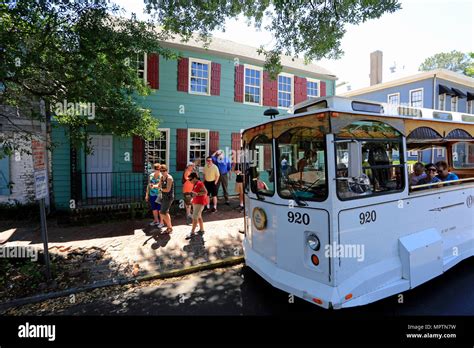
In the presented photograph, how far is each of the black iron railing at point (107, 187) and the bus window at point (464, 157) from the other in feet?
30.0

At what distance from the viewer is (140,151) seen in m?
10.1

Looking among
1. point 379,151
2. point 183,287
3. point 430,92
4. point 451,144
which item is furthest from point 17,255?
point 430,92

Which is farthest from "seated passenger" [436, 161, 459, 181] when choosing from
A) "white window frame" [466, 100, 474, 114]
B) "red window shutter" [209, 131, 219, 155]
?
"white window frame" [466, 100, 474, 114]

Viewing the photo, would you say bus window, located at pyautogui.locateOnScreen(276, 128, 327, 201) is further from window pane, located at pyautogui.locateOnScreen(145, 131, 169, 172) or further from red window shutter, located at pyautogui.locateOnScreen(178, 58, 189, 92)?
red window shutter, located at pyautogui.locateOnScreen(178, 58, 189, 92)

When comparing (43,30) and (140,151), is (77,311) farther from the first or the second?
(140,151)

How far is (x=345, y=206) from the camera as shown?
2938 millimetres

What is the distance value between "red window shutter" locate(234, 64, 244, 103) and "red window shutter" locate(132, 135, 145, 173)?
4.73 meters

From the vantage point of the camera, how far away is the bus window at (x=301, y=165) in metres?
3.11

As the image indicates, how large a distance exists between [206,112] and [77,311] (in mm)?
9031

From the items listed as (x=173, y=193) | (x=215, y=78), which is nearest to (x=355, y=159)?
(x=173, y=193)

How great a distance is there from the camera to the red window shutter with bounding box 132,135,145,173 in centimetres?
1002

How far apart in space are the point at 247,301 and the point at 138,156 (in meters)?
7.90

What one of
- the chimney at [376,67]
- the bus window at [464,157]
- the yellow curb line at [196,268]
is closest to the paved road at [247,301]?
the yellow curb line at [196,268]

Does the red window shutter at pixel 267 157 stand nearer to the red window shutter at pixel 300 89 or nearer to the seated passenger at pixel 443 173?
the seated passenger at pixel 443 173
